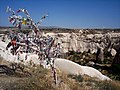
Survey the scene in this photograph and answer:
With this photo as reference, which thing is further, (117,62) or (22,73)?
(117,62)

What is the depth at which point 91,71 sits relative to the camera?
12.9 m

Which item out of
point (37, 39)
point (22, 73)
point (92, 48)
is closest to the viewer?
point (37, 39)

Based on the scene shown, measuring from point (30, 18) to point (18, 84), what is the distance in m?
1.68

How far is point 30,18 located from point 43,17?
34cm

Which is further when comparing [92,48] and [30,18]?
[92,48]

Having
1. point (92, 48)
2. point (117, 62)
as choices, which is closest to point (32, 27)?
point (117, 62)

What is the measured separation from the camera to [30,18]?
22.5 feet

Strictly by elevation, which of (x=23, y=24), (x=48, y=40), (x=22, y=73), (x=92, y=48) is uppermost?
(x=23, y=24)

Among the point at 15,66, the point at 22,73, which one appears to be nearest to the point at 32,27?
the point at 22,73

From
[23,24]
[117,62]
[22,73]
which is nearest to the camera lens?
[23,24]

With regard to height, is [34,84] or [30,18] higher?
[30,18]

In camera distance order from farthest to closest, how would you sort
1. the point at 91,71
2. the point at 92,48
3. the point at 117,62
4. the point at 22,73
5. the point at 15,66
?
the point at 92,48, the point at 117,62, the point at 91,71, the point at 15,66, the point at 22,73

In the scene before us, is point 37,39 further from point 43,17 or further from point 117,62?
point 117,62

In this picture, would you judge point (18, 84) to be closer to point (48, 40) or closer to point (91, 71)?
point (48, 40)
